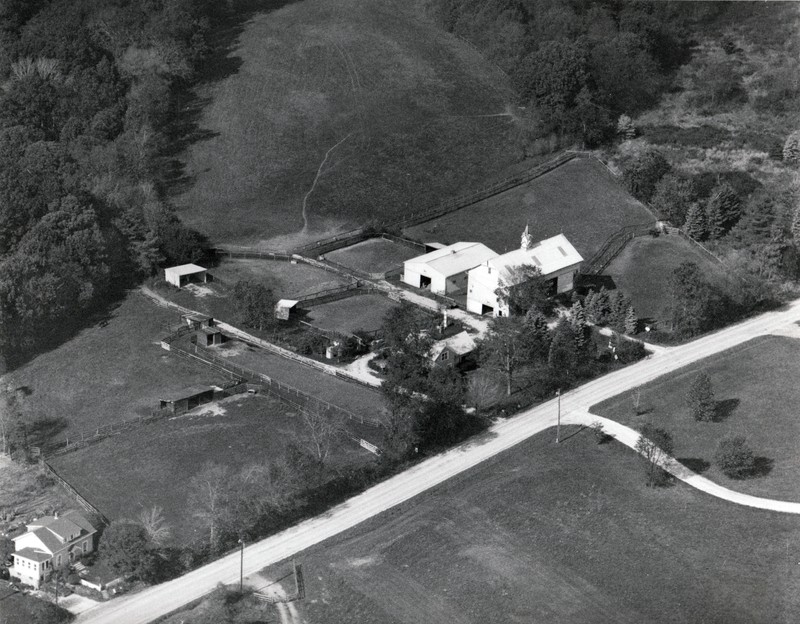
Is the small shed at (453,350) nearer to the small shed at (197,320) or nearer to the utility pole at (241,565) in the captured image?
the small shed at (197,320)

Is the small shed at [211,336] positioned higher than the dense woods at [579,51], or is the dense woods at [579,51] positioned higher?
the dense woods at [579,51]

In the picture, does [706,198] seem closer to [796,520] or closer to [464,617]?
[796,520]

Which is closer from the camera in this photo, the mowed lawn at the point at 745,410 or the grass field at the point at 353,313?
the mowed lawn at the point at 745,410

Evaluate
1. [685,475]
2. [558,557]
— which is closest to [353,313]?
[685,475]

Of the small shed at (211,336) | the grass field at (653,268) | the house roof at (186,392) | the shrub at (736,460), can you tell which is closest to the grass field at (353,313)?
the small shed at (211,336)

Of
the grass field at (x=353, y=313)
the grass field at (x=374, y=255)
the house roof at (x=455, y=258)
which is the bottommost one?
the grass field at (x=353, y=313)

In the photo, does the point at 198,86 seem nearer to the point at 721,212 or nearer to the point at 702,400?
the point at 721,212

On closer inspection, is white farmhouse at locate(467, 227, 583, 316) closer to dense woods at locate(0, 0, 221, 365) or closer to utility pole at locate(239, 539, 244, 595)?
dense woods at locate(0, 0, 221, 365)

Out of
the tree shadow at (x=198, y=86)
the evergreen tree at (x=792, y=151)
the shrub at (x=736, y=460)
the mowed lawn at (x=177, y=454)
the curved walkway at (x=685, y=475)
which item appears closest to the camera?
the mowed lawn at (x=177, y=454)

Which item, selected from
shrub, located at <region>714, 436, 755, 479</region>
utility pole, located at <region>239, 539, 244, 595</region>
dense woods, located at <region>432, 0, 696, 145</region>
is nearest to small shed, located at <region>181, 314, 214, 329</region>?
utility pole, located at <region>239, 539, 244, 595</region>
